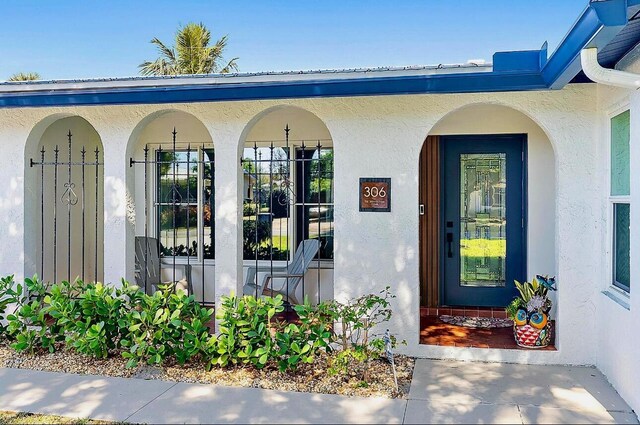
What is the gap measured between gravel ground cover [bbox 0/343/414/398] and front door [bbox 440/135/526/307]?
2.20 metres

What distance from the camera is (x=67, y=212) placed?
27.6ft

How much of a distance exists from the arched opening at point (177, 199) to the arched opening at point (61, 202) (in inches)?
30.3

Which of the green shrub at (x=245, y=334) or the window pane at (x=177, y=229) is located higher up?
the window pane at (x=177, y=229)

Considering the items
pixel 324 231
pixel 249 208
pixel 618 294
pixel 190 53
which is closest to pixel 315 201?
pixel 324 231

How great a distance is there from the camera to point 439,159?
25.0 ft

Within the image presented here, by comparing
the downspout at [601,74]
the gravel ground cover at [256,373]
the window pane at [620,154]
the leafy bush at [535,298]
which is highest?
the downspout at [601,74]

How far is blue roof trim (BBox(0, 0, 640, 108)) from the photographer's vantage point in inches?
188

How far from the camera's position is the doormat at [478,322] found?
6934 mm

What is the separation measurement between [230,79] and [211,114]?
1.63ft

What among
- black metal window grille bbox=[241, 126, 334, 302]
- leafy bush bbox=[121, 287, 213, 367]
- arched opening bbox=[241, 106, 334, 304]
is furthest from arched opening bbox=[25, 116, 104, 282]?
black metal window grille bbox=[241, 126, 334, 302]

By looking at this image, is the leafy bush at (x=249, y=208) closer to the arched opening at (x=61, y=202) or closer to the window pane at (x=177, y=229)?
the window pane at (x=177, y=229)

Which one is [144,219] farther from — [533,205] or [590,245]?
[590,245]

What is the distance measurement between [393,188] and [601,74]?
2.39 meters

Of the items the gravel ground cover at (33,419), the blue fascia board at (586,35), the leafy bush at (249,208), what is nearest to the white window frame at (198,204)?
the leafy bush at (249,208)
